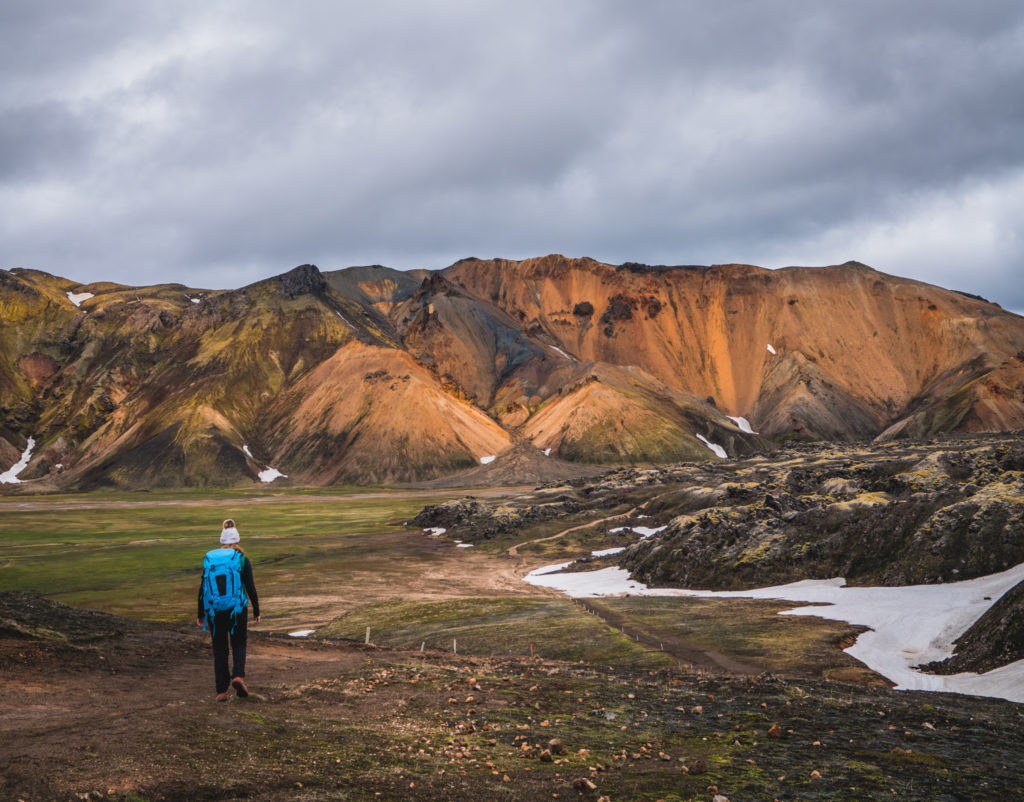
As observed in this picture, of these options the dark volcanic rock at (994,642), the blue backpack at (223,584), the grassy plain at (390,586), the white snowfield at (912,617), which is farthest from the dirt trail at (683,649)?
the blue backpack at (223,584)

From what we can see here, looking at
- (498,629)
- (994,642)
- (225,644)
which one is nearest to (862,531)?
(994,642)

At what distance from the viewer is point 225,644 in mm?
15766

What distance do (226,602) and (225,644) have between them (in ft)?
2.95

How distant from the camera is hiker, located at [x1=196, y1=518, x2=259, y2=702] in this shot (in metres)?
15.8

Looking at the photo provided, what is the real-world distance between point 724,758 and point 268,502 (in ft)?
576

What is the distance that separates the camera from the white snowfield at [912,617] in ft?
82.6

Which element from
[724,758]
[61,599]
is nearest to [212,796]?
[724,758]

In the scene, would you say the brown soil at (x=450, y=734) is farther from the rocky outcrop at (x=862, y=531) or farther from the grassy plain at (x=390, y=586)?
the rocky outcrop at (x=862, y=531)

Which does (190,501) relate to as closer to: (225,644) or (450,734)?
(225,644)

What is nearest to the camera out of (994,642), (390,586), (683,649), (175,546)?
(994,642)

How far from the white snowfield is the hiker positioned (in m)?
22.8

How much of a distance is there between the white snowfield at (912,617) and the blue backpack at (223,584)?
23075 millimetres

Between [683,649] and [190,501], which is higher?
[683,649]

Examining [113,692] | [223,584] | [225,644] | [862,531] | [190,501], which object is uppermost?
[223,584]
